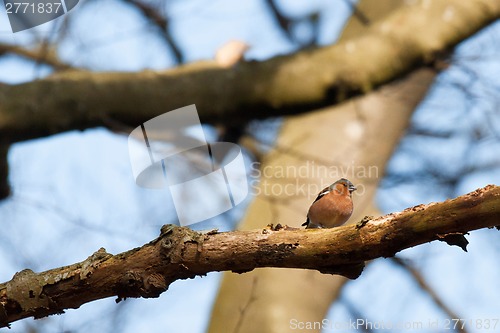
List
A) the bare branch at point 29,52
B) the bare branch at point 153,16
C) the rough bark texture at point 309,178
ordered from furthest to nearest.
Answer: the bare branch at point 153,16 → the bare branch at point 29,52 → the rough bark texture at point 309,178

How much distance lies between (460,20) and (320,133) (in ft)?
4.34

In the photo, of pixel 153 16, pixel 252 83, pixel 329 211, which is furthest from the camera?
pixel 153 16

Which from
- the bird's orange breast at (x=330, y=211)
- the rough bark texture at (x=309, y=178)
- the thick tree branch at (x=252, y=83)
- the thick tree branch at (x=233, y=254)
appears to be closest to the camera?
the thick tree branch at (x=233, y=254)

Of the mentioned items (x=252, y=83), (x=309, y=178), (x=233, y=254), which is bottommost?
(x=309, y=178)

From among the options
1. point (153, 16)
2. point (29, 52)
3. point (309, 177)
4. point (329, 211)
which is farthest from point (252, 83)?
point (153, 16)

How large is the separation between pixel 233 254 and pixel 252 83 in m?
2.13

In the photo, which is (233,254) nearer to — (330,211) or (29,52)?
(330,211)

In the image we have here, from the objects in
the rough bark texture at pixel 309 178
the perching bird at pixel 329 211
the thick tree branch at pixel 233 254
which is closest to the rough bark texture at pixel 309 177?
the rough bark texture at pixel 309 178

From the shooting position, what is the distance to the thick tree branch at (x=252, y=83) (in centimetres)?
399

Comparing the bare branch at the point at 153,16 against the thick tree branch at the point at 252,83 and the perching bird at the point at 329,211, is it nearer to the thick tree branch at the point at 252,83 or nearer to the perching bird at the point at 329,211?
the thick tree branch at the point at 252,83

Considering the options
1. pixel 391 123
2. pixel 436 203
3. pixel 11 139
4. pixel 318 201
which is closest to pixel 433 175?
pixel 391 123

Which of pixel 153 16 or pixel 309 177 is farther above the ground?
pixel 153 16

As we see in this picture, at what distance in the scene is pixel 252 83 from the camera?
4.43 meters

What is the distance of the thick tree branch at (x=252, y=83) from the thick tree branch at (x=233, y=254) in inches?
59.5
